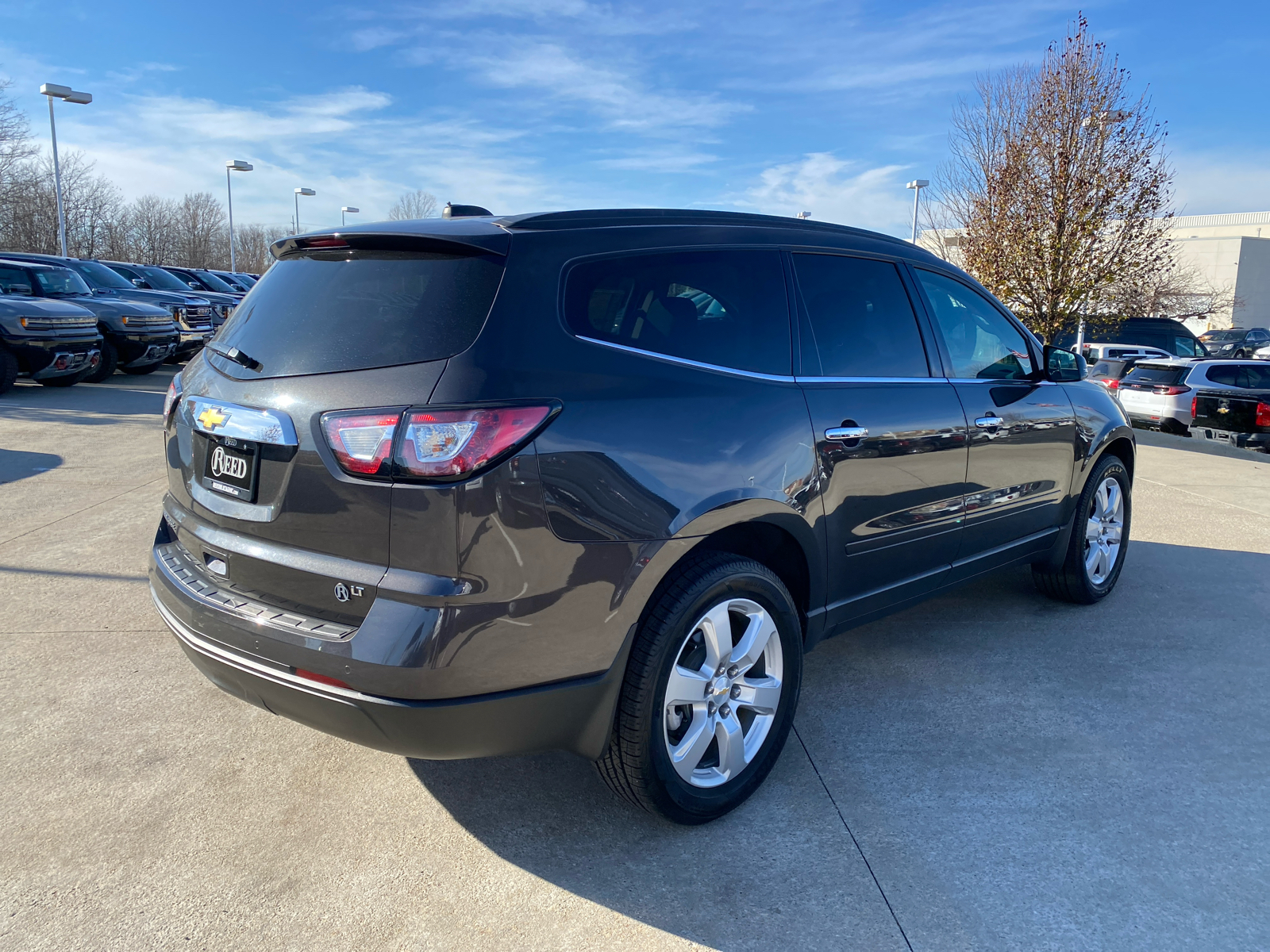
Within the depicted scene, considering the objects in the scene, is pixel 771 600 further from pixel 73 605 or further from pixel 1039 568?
pixel 73 605

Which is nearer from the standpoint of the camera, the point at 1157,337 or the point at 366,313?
the point at 366,313

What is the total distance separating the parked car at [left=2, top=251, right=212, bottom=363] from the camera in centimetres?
1638

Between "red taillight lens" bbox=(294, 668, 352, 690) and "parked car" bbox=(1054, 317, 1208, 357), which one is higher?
"parked car" bbox=(1054, 317, 1208, 357)

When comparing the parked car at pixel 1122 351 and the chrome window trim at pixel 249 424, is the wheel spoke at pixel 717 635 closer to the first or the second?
the chrome window trim at pixel 249 424

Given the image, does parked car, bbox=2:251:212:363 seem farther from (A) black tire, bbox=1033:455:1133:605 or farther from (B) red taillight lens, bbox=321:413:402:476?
(B) red taillight lens, bbox=321:413:402:476

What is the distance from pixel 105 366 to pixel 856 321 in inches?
565

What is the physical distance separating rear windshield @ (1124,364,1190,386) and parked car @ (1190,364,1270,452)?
0.90 m

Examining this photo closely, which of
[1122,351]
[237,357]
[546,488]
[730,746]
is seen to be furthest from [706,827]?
[1122,351]

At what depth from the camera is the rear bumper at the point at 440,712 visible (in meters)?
2.23

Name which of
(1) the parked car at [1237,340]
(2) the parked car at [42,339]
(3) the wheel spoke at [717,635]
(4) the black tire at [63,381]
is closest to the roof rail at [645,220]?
(3) the wheel spoke at [717,635]

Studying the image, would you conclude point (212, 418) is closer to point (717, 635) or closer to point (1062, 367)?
point (717, 635)

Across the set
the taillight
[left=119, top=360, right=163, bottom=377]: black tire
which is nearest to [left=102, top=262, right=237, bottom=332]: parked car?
[left=119, top=360, right=163, bottom=377]: black tire

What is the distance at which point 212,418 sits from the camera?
8.59 feet

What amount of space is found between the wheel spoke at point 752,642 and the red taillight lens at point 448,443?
1063 mm
